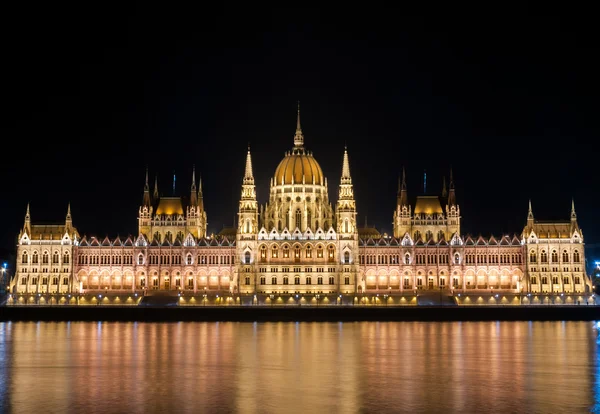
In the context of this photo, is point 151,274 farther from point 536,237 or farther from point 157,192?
point 536,237

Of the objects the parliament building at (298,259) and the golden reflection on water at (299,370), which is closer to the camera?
the golden reflection on water at (299,370)

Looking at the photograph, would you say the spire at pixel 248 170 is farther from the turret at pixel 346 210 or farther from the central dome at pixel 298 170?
the turret at pixel 346 210

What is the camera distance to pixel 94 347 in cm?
7488

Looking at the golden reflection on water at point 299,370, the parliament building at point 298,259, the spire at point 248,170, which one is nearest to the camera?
the golden reflection on water at point 299,370

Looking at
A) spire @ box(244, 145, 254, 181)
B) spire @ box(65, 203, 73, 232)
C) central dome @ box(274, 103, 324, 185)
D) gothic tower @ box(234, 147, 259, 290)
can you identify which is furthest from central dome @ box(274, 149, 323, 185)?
spire @ box(65, 203, 73, 232)

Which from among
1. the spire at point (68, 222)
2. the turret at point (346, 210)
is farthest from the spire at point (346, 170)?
the spire at point (68, 222)

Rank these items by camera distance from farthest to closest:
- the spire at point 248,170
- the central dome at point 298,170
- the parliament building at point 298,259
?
the central dome at point 298,170, the spire at point 248,170, the parliament building at point 298,259

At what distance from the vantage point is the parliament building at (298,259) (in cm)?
13050

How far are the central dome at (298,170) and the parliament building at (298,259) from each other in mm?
200

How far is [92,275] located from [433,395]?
93.8 metres

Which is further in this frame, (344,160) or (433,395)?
(344,160)

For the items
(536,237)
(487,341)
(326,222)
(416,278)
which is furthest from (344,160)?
(487,341)

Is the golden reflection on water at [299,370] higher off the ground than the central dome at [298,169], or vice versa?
the central dome at [298,169]

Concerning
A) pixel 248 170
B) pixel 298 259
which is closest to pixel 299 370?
pixel 298 259
